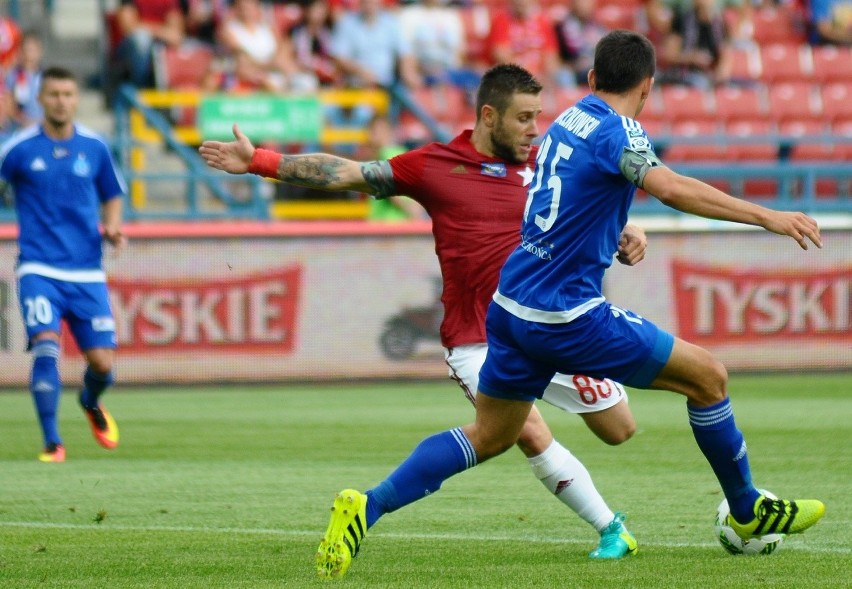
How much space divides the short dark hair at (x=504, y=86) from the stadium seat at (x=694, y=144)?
11241 mm

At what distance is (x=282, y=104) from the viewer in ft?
56.7

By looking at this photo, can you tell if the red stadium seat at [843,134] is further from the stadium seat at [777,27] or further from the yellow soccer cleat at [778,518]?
the yellow soccer cleat at [778,518]

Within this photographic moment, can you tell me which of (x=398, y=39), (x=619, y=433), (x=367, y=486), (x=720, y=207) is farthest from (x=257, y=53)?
(x=720, y=207)

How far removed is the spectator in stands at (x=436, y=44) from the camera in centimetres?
1958

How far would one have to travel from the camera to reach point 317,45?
19375 millimetres

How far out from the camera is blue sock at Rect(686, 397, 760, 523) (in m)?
5.91

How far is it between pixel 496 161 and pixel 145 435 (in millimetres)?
5200

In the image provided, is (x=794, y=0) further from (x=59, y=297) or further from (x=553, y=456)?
(x=553, y=456)

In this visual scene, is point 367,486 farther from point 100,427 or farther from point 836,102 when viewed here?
point 836,102

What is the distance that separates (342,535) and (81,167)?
499 cm

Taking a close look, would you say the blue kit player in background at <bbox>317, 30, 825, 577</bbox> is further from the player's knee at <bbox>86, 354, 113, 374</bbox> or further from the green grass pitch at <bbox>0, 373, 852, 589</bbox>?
the player's knee at <bbox>86, 354, 113, 374</bbox>

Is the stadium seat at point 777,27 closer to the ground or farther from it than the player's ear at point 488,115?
closer to the ground

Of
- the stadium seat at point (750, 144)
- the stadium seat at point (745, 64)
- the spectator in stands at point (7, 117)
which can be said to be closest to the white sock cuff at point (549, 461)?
the spectator in stands at point (7, 117)

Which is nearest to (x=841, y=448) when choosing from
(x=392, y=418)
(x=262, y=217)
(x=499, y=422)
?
(x=392, y=418)
